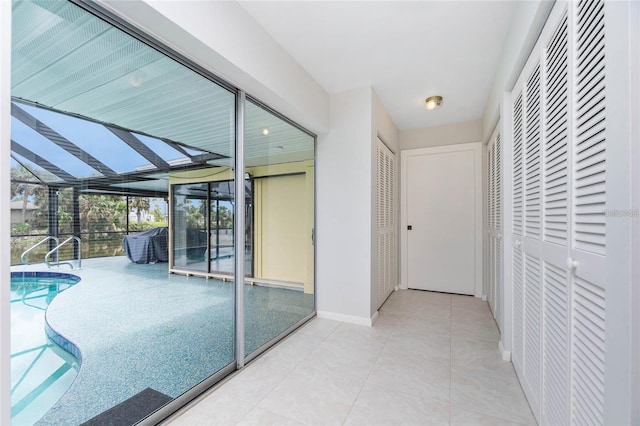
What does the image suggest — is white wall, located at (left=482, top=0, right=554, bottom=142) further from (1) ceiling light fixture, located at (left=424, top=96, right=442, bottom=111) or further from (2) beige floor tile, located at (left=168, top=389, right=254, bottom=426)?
(2) beige floor tile, located at (left=168, top=389, right=254, bottom=426)

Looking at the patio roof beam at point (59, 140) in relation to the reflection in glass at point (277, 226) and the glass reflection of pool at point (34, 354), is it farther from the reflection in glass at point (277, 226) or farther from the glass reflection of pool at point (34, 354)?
the reflection in glass at point (277, 226)

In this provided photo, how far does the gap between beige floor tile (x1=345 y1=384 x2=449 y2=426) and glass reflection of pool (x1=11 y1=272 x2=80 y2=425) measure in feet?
4.68

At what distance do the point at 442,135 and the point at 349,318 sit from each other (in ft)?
9.80

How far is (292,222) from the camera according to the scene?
284 centimetres

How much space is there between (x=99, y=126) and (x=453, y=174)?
4091mm

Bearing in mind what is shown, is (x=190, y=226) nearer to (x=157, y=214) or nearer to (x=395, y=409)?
(x=157, y=214)

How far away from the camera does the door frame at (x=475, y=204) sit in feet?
12.7

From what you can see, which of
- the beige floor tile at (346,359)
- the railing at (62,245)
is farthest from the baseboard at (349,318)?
the railing at (62,245)

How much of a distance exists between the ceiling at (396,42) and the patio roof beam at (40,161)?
1.48 m

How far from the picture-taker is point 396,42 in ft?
7.20

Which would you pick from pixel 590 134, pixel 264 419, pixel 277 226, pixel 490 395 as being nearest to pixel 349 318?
pixel 277 226

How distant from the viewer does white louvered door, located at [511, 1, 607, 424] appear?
0.90 metres

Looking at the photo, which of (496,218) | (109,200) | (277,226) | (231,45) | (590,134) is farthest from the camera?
(496,218)

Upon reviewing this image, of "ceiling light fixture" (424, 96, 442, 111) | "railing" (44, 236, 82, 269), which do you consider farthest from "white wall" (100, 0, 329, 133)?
"ceiling light fixture" (424, 96, 442, 111)
